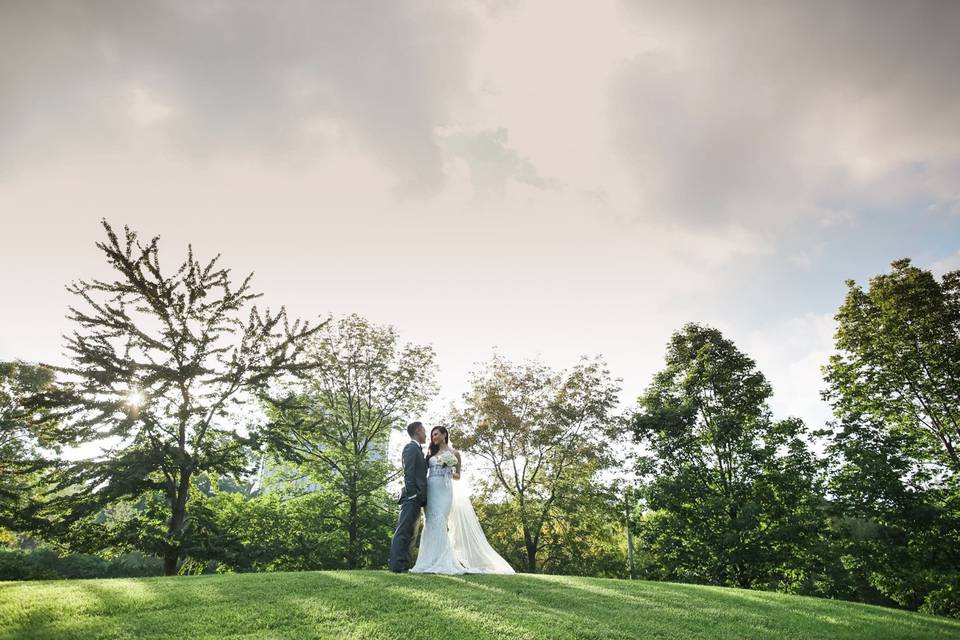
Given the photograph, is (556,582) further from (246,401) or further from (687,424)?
(687,424)

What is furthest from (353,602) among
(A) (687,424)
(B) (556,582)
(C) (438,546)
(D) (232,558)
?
(A) (687,424)

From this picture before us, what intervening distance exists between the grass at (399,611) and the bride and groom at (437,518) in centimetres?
103

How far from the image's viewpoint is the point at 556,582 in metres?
9.55

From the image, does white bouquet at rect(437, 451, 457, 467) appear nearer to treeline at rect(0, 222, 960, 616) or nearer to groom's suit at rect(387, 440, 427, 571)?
groom's suit at rect(387, 440, 427, 571)

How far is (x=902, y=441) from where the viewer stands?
19.7 meters

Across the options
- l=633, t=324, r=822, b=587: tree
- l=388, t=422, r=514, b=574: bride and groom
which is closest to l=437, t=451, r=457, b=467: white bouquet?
l=388, t=422, r=514, b=574: bride and groom

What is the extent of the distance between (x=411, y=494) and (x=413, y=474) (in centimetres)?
42

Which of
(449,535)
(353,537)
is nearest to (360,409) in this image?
(353,537)

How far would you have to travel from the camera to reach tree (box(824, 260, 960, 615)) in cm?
1756

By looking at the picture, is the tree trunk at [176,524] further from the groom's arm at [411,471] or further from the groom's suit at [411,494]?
the groom's arm at [411,471]

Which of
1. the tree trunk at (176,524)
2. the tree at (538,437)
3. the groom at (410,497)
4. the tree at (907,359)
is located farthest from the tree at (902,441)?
the tree trunk at (176,524)

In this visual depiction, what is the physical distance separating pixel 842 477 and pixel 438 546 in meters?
19.6

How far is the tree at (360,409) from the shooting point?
1992cm

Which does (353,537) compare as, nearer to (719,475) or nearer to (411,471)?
(411,471)
